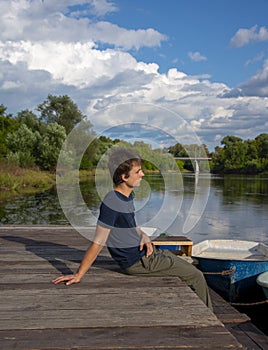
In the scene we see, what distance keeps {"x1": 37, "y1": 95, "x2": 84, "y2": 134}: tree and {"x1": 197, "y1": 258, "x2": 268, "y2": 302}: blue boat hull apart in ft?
159

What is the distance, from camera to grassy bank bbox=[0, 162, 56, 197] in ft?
96.1

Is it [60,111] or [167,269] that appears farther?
[60,111]

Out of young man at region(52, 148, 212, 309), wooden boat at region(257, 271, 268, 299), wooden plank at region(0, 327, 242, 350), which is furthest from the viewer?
wooden boat at region(257, 271, 268, 299)

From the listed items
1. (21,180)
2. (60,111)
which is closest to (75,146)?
(21,180)

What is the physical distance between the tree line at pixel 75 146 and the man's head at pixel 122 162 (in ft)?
1.57

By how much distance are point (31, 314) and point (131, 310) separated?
72 cm

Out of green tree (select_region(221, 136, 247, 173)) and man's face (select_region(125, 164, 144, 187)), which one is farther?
green tree (select_region(221, 136, 247, 173))

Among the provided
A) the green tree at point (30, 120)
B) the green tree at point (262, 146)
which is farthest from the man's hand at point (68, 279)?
the green tree at point (262, 146)

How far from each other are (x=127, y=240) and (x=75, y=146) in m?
1.30

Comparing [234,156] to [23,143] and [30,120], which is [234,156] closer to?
[30,120]

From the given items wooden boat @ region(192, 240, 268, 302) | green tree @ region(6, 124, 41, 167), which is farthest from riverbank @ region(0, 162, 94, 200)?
wooden boat @ region(192, 240, 268, 302)

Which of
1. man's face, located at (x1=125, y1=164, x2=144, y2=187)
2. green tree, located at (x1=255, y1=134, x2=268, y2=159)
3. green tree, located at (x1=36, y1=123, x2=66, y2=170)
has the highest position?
green tree, located at (x1=255, y1=134, x2=268, y2=159)

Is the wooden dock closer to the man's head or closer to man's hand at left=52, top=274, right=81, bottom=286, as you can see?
man's hand at left=52, top=274, right=81, bottom=286

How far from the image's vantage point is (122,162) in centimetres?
357
